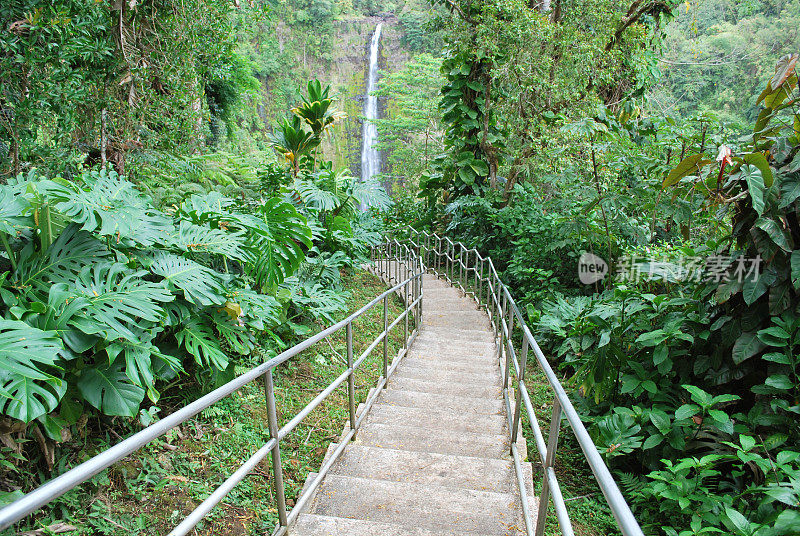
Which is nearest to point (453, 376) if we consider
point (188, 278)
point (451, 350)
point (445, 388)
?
point (445, 388)

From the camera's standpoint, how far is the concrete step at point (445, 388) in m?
3.83

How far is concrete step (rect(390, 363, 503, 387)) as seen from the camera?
162 inches

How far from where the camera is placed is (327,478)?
2.24 meters

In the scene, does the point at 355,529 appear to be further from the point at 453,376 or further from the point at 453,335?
the point at 453,335

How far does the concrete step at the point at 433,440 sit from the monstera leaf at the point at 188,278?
1.11 metres

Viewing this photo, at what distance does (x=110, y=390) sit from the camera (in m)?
1.96

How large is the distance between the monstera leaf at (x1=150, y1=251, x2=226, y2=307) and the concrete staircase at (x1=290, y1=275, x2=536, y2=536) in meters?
1.05

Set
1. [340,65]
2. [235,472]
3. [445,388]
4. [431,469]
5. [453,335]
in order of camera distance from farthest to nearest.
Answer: [340,65] < [453,335] < [445,388] < [431,469] < [235,472]

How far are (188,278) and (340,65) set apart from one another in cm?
3730

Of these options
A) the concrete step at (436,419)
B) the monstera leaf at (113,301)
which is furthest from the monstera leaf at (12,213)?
the concrete step at (436,419)

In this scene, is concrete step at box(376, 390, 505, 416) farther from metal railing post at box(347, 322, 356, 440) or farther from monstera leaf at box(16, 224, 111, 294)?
monstera leaf at box(16, 224, 111, 294)

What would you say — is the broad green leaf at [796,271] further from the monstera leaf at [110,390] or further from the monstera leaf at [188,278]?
the monstera leaf at [110,390]

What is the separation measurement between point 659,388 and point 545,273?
353cm

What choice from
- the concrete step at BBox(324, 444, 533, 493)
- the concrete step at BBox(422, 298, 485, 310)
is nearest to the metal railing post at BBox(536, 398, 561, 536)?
the concrete step at BBox(324, 444, 533, 493)
